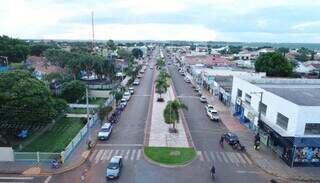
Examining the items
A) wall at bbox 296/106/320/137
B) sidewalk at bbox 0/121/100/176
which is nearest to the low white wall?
sidewalk at bbox 0/121/100/176

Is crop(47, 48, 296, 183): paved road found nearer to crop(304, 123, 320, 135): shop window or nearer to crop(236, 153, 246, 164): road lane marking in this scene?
crop(236, 153, 246, 164): road lane marking

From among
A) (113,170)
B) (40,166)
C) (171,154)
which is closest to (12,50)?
(40,166)

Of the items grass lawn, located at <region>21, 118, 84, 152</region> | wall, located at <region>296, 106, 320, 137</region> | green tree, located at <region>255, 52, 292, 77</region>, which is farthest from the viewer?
green tree, located at <region>255, 52, 292, 77</region>

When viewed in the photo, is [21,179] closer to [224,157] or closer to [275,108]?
[224,157]

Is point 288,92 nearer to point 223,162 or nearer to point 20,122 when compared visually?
point 223,162

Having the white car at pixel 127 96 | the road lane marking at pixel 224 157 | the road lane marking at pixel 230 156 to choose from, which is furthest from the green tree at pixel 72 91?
the road lane marking at pixel 230 156
